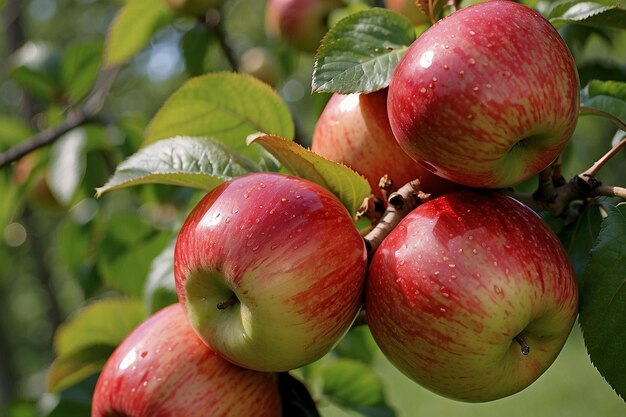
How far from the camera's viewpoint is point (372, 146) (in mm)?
1017

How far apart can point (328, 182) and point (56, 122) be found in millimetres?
1518

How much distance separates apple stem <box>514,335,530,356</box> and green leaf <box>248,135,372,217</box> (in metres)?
0.28

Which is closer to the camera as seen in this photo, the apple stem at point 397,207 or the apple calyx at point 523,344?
the apple calyx at point 523,344

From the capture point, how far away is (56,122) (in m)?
2.25

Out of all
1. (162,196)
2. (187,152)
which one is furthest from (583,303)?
(162,196)

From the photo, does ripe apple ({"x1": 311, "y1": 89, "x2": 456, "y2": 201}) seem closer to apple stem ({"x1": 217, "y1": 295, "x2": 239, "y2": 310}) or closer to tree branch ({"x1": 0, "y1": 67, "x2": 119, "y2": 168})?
apple stem ({"x1": 217, "y1": 295, "x2": 239, "y2": 310})

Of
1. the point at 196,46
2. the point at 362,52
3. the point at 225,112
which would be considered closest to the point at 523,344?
the point at 362,52

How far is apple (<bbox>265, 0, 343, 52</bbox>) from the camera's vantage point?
1959 mm

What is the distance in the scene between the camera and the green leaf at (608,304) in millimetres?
880

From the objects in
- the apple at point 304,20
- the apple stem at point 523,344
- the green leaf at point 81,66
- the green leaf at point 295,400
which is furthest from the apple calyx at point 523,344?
the green leaf at point 81,66

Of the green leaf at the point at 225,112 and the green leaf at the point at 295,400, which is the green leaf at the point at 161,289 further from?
the green leaf at the point at 295,400

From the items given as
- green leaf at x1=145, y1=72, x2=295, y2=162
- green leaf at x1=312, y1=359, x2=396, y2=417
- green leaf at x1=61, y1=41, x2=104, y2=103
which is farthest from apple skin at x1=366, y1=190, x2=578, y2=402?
green leaf at x1=61, y1=41, x2=104, y2=103

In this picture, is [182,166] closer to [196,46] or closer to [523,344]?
[523,344]

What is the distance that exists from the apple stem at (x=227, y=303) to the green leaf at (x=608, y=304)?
450mm
